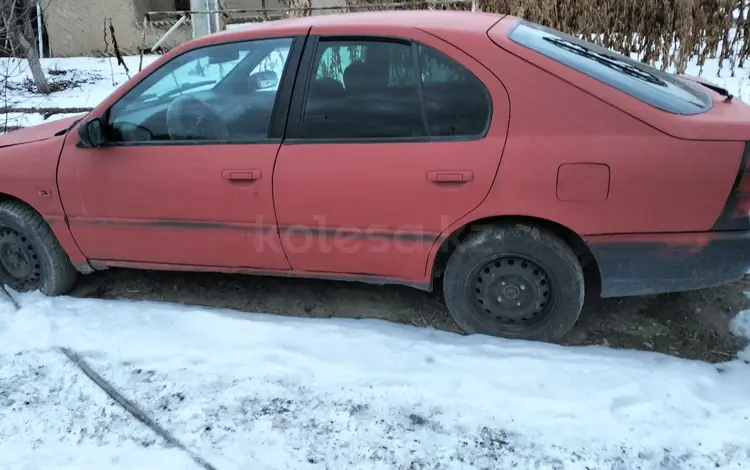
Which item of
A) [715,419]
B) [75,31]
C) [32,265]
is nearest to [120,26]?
[75,31]

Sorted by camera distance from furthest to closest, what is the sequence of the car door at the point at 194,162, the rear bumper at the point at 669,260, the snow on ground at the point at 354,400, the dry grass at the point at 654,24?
the dry grass at the point at 654,24 < the car door at the point at 194,162 < the rear bumper at the point at 669,260 < the snow on ground at the point at 354,400

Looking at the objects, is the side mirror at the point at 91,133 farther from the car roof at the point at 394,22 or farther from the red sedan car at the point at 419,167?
the car roof at the point at 394,22

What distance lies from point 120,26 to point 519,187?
12.1 m

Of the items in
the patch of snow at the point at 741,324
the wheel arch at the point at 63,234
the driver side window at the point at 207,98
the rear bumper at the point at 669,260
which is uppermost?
the driver side window at the point at 207,98

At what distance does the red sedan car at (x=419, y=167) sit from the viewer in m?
2.70

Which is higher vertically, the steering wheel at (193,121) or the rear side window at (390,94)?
the rear side window at (390,94)

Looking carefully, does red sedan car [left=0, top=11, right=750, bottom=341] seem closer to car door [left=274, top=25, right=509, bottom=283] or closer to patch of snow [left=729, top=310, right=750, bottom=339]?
car door [left=274, top=25, right=509, bottom=283]

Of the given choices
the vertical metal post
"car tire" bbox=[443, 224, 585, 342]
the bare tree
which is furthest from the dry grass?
"car tire" bbox=[443, 224, 585, 342]

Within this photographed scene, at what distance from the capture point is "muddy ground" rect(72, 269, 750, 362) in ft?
10.3

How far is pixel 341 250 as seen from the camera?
10.3 ft

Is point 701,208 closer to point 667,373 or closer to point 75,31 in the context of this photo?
point 667,373

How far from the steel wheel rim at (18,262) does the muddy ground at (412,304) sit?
279mm

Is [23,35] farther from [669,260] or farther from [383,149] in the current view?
[669,260]

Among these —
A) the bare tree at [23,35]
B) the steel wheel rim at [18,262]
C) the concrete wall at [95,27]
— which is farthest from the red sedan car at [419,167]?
the concrete wall at [95,27]
